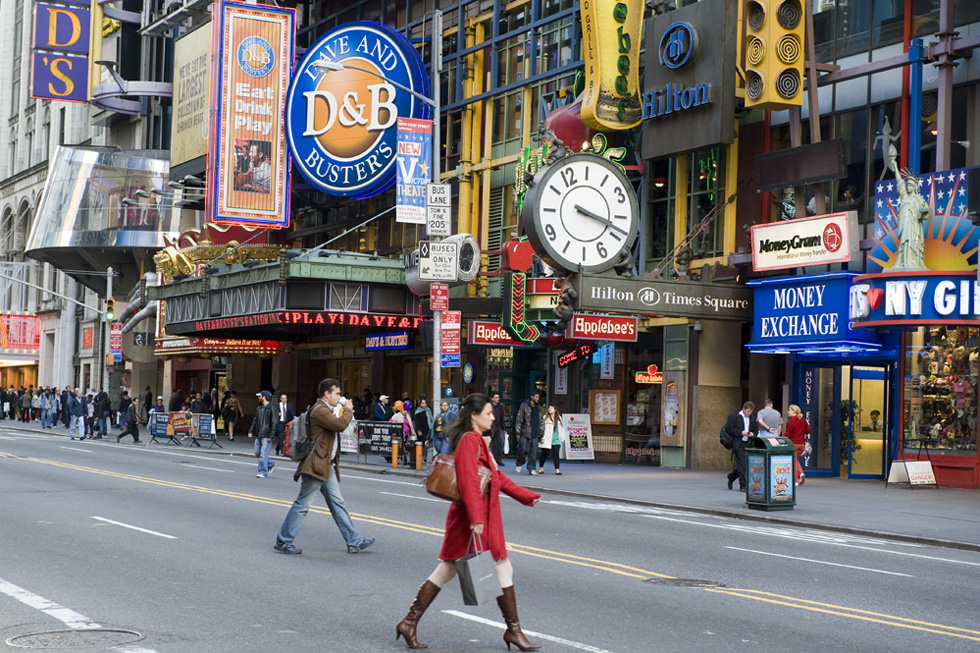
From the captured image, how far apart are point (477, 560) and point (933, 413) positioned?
1925 centimetres

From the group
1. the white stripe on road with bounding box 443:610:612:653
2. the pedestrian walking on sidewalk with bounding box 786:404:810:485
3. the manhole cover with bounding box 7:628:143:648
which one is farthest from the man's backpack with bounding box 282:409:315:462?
the pedestrian walking on sidewalk with bounding box 786:404:810:485

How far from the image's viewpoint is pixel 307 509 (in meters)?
13.0

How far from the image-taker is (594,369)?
34625 mm

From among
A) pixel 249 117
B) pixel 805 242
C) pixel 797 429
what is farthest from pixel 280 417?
pixel 249 117

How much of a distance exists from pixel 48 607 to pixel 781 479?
13.1 m

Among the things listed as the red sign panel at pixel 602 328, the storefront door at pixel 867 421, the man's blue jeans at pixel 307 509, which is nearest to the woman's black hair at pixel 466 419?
the man's blue jeans at pixel 307 509

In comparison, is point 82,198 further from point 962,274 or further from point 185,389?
point 962,274

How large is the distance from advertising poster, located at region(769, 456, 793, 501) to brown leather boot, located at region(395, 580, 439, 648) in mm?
12263

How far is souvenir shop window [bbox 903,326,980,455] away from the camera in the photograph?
24.4 metres

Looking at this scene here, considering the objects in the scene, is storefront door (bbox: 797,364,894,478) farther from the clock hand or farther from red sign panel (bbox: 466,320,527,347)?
red sign panel (bbox: 466,320,527,347)

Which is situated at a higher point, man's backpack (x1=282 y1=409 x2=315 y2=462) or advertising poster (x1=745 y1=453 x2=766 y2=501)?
man's backpack (x1=282 y1=409 x2=315 y2=462)

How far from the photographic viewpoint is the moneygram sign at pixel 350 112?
42281mm

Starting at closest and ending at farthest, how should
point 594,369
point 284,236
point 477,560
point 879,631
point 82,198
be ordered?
point 477,560 → point 879,631 → point 594,369 → point 284,236 → point 82,198

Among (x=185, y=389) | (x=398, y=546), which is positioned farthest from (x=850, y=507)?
(x=185, y=389)
